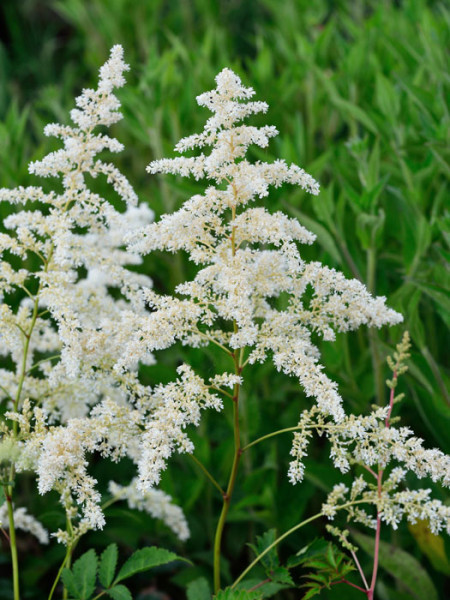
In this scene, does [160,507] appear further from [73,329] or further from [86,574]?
[73,329]

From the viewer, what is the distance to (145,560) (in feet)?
4.67

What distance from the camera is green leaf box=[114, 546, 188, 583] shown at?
1.38 meters

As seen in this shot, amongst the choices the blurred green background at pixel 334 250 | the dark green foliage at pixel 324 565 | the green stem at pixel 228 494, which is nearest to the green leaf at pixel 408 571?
the blurred green background at pixel 334 250

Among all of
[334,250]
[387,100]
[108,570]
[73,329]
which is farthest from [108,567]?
[387,100]

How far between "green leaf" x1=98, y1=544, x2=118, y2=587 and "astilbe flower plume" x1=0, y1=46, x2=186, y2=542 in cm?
10

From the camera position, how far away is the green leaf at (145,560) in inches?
54.4

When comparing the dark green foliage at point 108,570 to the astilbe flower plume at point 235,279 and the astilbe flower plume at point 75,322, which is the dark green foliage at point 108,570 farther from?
the astilbe flower plume at point 235,279

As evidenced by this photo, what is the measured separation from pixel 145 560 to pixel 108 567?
0.08 m

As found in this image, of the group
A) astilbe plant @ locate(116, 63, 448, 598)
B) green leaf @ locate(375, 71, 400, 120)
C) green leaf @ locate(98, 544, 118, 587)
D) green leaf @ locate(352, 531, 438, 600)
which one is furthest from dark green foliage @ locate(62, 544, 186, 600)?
green leaf @ locate(375, 71, 400, 120)

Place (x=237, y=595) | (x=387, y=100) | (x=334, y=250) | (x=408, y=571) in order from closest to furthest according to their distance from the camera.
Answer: (x=237, y=595) < (x=408, y=571) < (x=334, y=250) < (x=387, y=100)

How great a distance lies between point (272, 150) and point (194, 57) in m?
0.90

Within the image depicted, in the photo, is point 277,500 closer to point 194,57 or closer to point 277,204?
point 277,204

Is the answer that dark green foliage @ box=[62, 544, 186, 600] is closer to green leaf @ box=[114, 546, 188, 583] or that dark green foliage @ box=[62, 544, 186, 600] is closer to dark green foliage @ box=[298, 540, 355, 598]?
green leaf @ box=[114, 546, 188, 583]

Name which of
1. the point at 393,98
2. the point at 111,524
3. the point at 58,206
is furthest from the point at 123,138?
the point at 58,206
